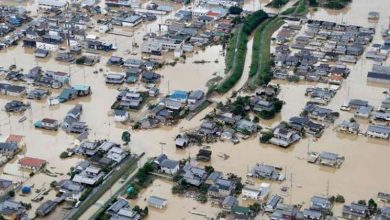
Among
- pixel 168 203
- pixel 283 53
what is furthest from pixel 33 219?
pixel 283 53

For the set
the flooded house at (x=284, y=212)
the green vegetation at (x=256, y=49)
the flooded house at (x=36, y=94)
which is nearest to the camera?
the flooded house at (x=284, y=212)

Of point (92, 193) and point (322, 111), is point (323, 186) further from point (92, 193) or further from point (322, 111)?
point (92, 193)

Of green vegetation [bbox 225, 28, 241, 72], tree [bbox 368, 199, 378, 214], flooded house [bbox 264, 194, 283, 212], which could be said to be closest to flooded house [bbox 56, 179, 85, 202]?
flooded house [bbox 264, 194, 283, 212]

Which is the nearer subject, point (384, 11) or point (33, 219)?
point (33, 219)

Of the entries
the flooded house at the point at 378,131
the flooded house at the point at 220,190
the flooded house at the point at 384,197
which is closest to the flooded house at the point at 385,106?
the flooded house at the point at 378,131

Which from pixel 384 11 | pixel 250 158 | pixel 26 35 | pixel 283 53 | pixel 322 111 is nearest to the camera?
pixel 250 158

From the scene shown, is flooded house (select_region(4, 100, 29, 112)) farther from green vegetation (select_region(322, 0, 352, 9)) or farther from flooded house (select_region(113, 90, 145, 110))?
green vegetation (select_region(322, 0, 352, 9))

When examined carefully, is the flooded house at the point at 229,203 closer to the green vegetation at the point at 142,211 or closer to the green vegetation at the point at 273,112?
the green vegetation at the point at 142,211

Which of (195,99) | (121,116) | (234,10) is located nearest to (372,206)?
(195,99)
